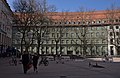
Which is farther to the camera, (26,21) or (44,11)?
(44,11)

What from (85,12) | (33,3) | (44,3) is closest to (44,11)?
(44,3)

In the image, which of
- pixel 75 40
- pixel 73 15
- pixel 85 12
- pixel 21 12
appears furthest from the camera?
pixel 75 40

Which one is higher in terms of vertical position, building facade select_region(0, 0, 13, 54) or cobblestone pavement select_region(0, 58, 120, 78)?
building facade select_region(0, 0, 13, 54)

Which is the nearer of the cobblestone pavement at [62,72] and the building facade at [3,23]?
the cobblestone pavement at [62,72]

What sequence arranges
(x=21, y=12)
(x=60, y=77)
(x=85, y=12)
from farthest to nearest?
(x=85, y=12) < (x=21, y=12) < (x=60, y=77)

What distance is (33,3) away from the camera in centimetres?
4697

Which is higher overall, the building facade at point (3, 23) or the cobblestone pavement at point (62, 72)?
the building facade at point (3, 23)

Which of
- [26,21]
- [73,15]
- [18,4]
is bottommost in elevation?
[26,21]

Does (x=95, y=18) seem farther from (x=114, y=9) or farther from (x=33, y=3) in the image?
(x=33, y=3)

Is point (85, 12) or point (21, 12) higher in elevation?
point (85, 12)

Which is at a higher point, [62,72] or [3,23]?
[3,23]

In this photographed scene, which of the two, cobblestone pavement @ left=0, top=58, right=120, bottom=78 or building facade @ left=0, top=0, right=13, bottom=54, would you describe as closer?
cobblestone pavement @ left=0, top=58, right=120, bottom=78

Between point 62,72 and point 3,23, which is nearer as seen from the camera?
point 62,72

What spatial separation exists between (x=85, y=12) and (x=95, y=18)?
127ft
